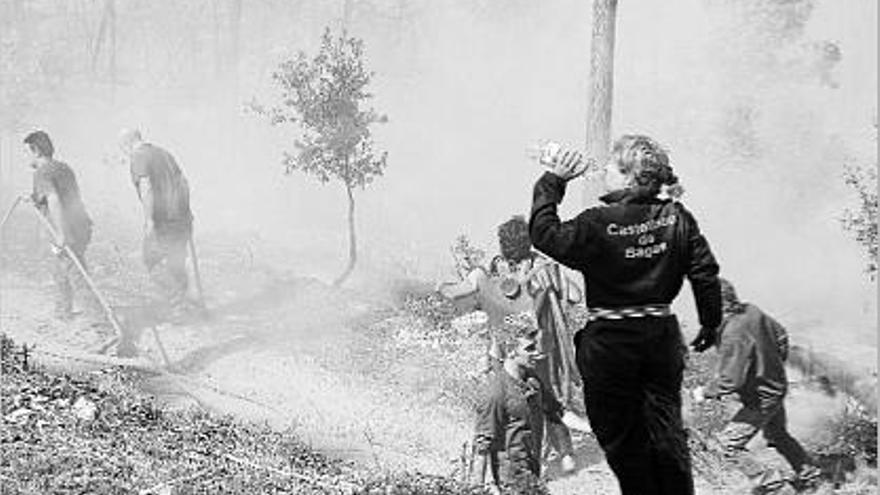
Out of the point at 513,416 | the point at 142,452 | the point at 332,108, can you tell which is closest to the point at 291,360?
the point at 142,452

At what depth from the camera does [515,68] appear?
3872 centimetres

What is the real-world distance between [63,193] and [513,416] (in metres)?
6.37

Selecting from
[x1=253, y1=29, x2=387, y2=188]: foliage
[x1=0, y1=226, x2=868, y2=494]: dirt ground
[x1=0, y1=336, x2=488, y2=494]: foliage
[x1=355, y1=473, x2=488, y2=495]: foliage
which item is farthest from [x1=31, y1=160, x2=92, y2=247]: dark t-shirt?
[x1=355, y1=473, x2=488, y2=495]: foliage

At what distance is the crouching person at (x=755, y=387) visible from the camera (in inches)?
275

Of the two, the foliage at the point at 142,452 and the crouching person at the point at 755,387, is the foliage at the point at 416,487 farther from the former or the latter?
the crouching person at the point at 755,387

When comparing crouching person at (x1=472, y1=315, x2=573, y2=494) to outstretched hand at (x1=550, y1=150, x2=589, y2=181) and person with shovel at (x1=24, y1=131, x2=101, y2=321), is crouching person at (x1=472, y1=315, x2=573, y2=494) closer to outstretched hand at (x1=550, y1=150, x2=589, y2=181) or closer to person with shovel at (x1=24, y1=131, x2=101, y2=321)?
outstretched hand at (x1=550, y1=150, x2=589, y2=181)

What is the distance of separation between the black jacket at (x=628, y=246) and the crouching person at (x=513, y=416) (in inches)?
95.2

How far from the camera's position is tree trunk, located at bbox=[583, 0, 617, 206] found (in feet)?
40.7

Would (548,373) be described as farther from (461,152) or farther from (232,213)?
(461,152)

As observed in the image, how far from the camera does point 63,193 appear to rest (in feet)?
35.2

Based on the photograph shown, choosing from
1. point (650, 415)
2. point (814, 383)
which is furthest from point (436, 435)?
point (650, 415)

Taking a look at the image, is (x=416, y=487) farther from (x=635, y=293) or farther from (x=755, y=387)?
(x=755, y=387)

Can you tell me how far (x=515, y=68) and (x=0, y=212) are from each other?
75.7 feet

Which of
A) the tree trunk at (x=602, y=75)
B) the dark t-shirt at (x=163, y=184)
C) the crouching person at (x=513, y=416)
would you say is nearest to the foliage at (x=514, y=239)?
the crouching person at (x=513, y=416)
